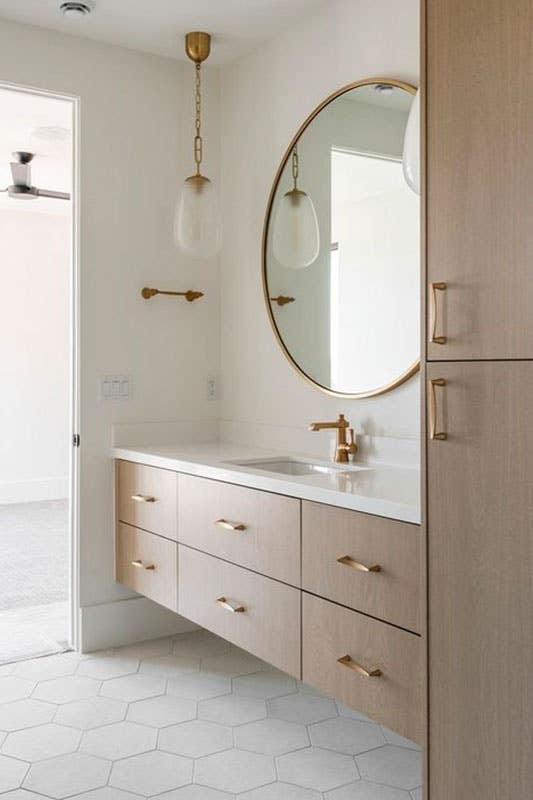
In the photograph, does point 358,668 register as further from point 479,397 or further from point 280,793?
point 479,397

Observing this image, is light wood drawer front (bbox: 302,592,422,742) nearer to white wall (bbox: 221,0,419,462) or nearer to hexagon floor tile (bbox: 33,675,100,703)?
white wall (bbox: 221,0,419,462)

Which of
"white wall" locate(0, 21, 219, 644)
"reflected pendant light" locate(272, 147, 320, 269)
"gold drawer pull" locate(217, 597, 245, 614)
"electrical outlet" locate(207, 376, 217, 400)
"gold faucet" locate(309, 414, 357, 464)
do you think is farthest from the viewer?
"electrical outlet" locate(207, 376, 217, 400)

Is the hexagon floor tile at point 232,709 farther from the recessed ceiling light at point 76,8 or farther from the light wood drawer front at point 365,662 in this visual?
the recessed ceiling light at point 76,8

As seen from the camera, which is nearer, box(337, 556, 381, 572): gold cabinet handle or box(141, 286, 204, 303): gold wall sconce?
box(337, 556, 381, 572): gold cabinet handle

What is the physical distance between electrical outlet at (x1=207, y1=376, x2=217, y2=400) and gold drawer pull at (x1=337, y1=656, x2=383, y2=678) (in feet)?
5.60

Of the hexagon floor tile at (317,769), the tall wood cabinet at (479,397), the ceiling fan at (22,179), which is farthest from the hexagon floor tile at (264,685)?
the ceiling fan at (22,179)

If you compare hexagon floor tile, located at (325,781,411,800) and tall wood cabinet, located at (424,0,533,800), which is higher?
tall wood cabinet, located at (424,0,533,800)

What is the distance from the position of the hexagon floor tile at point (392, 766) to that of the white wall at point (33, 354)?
5.27 meters

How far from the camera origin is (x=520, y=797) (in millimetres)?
1570

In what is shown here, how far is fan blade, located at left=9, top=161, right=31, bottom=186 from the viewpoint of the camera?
5.40 meters

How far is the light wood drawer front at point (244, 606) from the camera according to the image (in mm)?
2305

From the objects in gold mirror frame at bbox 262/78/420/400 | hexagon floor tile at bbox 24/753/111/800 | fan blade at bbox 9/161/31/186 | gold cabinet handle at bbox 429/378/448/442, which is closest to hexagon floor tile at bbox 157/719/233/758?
hexagon floor tile at bbox 24/753/111/800

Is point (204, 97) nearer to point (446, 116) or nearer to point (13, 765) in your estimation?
point (446, 116)

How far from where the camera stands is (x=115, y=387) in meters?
3.36
